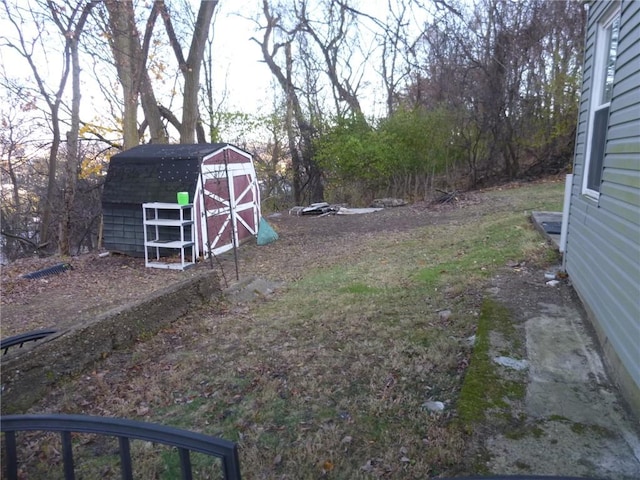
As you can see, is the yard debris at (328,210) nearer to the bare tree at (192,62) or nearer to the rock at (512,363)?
the bare tree at (192,62)

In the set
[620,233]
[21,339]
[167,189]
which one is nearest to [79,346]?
[21,339]

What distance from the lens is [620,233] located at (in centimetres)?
304

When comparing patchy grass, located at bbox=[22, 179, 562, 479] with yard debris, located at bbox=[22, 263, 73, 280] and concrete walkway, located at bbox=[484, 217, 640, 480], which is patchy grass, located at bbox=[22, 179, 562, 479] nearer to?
concrete walkway, located at bbox=[484, 217, 640, 480]

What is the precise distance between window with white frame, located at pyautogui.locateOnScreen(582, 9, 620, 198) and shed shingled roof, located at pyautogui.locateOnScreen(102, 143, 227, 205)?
7372mm

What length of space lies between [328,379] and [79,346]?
203 cm

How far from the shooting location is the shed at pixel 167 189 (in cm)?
995

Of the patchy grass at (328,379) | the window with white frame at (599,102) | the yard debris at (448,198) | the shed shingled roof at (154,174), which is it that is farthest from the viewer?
the yard debris at (448,198)

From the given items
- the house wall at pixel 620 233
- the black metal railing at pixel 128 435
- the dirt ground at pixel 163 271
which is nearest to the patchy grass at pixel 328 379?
→ the house wall at pixel 620 233

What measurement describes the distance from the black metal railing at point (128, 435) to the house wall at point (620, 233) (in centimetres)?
227

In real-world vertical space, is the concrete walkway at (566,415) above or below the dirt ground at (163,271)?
above

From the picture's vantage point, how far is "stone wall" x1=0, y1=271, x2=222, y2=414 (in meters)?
3.14

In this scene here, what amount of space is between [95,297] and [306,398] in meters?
5.73

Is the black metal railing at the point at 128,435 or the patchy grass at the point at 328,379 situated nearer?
the black metal railing at the point at 128,435

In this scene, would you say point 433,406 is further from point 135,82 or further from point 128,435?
point 135,82
